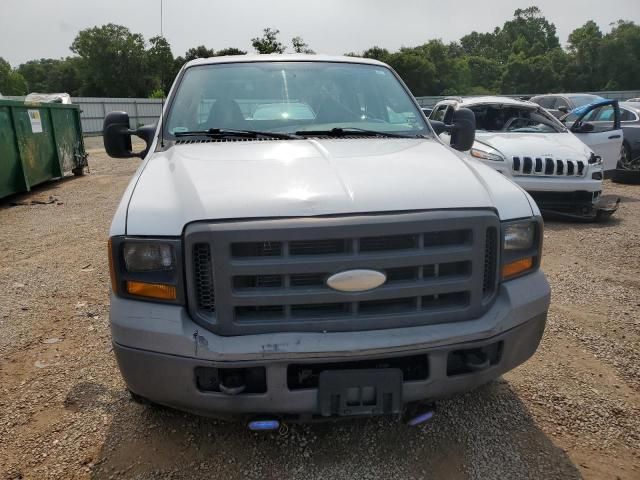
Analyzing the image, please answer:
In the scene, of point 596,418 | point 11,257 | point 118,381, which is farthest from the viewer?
point 11,257

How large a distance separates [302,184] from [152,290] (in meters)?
0.78

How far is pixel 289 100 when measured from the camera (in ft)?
11.5

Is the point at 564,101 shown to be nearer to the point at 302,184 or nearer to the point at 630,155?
the point at 630,155

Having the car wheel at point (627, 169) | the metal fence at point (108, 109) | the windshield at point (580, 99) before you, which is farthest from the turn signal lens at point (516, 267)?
the metal fence at point (108, 109)

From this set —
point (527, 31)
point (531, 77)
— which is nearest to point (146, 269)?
point (531, 77)

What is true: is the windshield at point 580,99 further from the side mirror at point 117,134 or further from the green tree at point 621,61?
the green tree at point 621,61

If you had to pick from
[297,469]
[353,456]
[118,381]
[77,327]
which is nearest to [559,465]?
[353,456]

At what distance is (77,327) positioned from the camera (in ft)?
13.3

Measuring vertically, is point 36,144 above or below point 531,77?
below

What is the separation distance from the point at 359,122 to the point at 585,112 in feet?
24.2

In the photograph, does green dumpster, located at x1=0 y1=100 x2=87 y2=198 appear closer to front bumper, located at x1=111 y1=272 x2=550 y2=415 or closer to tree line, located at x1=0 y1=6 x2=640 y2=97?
front bumper, located at x1=111 y1=272 x2=550 y2=415

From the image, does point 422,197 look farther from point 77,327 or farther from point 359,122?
point 77,327

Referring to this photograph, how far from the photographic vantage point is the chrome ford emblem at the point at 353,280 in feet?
6.78

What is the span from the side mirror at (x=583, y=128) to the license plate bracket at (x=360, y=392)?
834 cm
